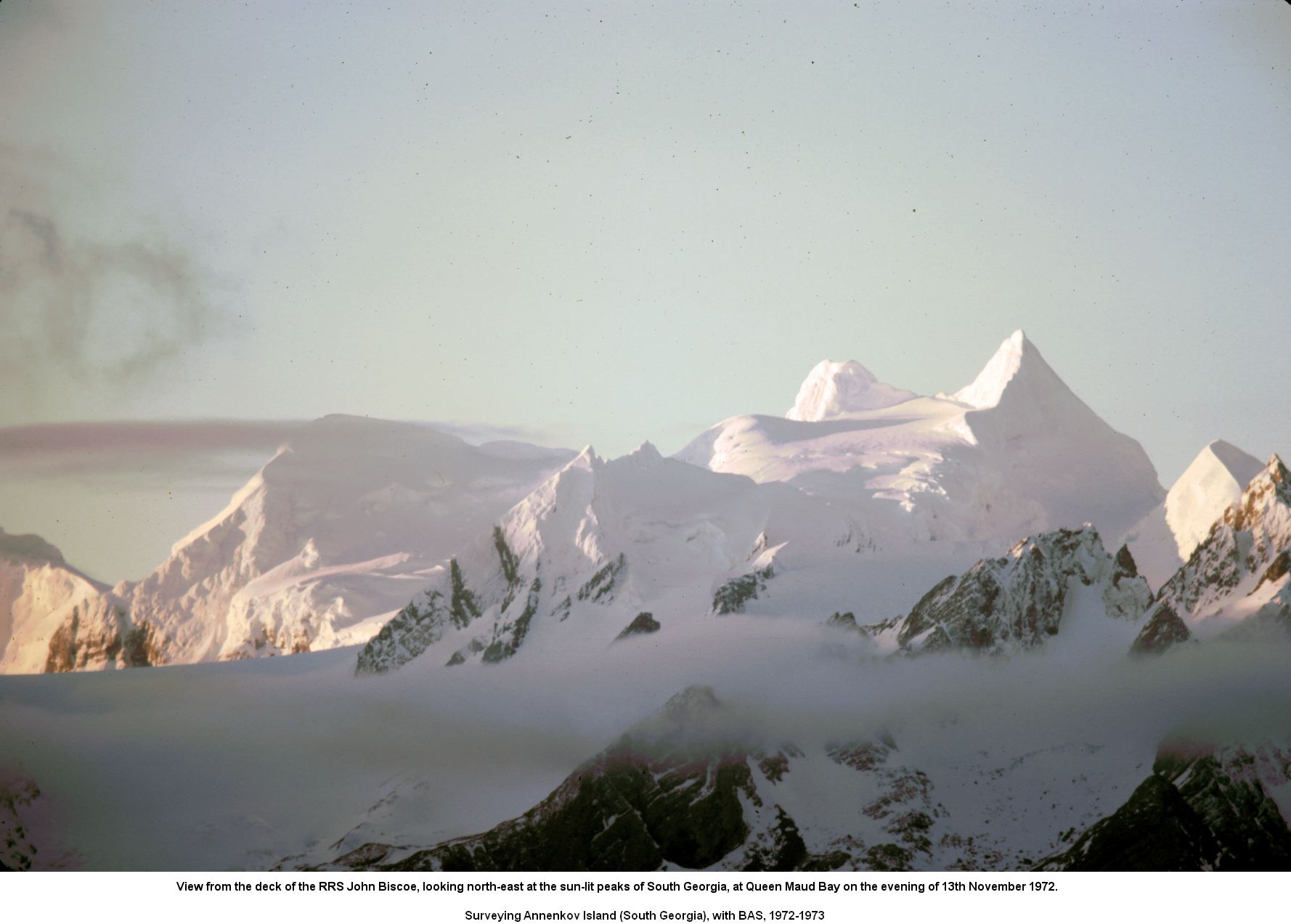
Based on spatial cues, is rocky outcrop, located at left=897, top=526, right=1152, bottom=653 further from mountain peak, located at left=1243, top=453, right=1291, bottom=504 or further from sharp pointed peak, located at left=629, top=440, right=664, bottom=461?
sharp pointed peak, located at left=629, top=440, right=664, bottom=461

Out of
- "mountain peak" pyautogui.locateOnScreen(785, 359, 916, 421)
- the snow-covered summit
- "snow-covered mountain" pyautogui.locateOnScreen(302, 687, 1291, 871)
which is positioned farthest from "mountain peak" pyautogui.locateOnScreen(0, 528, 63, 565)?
the snow-covered summit

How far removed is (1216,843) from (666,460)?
23309mm

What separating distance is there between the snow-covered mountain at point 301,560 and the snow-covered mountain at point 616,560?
1.18 m

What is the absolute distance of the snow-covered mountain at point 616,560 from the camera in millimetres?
53188

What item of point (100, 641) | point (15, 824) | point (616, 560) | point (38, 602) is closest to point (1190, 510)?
point (616, 560)

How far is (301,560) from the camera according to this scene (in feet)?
187

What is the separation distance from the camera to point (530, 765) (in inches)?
2046

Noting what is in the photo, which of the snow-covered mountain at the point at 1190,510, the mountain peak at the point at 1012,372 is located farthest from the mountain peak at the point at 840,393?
the snow-covered mountain at the point at 1190,510

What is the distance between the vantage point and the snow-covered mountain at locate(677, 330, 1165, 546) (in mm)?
52531

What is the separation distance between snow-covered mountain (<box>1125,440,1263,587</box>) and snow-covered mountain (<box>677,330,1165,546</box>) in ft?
2.12

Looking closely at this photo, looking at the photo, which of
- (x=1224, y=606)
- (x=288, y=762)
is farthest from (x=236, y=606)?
(x=1224, y=606)

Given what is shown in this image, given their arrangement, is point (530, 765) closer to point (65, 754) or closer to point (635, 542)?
point (635, 542)

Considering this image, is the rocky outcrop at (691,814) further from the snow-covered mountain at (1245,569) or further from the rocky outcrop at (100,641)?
the rocky outcrop at (100,641)
